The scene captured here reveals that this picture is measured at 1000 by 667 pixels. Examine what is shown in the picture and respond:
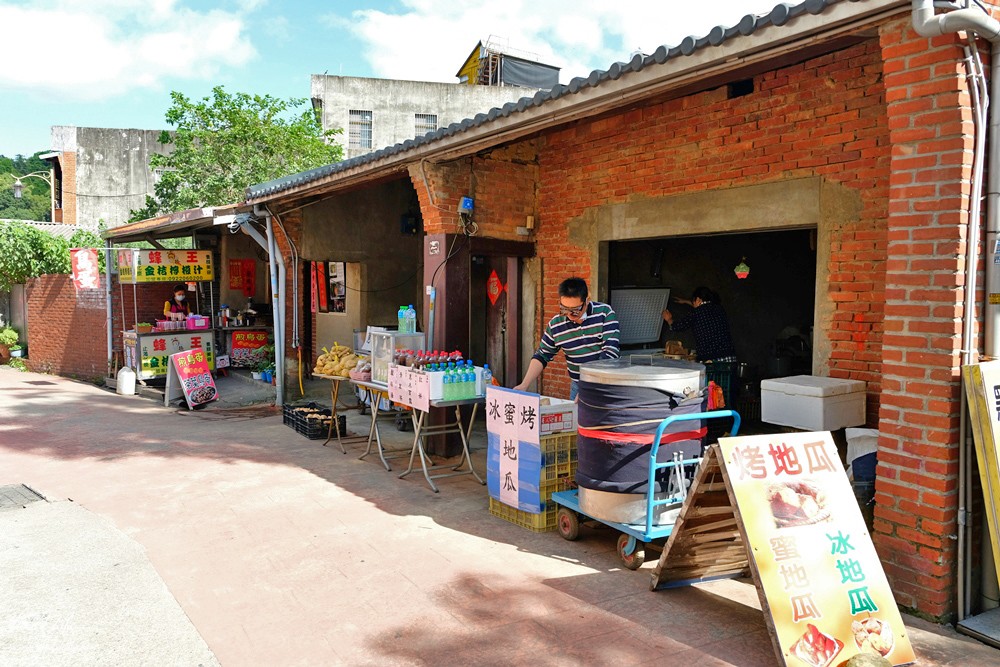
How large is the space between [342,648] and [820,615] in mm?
2484

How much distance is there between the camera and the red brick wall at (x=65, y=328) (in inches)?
620

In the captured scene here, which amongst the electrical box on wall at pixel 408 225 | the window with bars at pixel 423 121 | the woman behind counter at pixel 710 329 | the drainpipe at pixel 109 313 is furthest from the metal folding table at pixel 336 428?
the window with bars at pixel 423 121

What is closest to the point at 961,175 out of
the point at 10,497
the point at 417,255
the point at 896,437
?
the point at 896,437

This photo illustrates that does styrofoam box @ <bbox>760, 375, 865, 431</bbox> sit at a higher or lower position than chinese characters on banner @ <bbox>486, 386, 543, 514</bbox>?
higher

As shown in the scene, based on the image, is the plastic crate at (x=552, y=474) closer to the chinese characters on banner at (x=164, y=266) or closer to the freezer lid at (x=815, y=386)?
the freezer lid at (x=815, y=386)

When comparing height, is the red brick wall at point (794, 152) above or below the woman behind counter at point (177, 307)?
above

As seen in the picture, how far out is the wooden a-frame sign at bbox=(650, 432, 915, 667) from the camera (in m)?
3.53

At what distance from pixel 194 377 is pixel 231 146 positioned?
33.2ft

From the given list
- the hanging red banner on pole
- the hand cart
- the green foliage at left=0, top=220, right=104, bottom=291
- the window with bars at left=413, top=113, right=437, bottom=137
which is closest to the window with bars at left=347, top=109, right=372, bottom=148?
the window with bars at left=413, top=113, right=437, bottom=137

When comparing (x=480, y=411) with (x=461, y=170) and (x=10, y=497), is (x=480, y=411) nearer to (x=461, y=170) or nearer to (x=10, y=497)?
(x=461, y=170)

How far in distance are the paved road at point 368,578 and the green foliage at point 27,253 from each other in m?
12.8

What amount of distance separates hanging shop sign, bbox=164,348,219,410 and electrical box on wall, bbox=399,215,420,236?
13.4 feet

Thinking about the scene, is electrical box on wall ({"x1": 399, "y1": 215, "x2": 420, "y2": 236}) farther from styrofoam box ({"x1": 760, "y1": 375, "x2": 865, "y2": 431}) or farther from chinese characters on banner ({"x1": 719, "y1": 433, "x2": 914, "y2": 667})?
chinese characters on banner ({"x1": 719, "y1": 433, "x2": 914, "y2": 667})

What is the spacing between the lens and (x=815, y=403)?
16.5 feet
